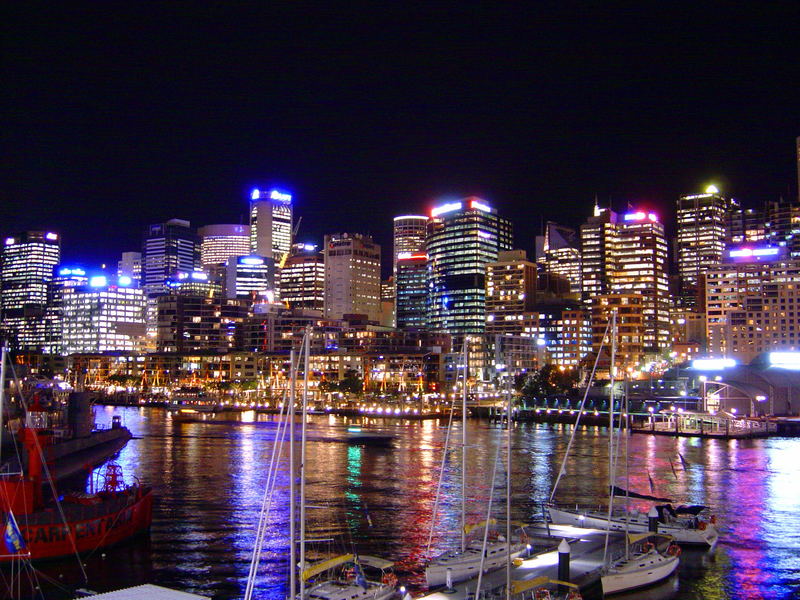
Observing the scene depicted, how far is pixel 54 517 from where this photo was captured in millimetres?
39062

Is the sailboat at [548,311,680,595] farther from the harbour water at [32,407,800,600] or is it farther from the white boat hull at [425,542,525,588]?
the white boat hull at [425,542,525,588]

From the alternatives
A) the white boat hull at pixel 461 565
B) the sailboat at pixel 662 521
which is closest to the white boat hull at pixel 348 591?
the white boat hull at pixel 461 565

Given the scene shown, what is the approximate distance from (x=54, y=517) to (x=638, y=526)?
29.7 metres

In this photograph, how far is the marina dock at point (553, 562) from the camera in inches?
1291

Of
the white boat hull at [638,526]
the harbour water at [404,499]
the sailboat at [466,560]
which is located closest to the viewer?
the sailboat at [466,560]

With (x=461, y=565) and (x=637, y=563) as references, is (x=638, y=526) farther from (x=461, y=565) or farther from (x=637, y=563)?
(x=461, y=565)

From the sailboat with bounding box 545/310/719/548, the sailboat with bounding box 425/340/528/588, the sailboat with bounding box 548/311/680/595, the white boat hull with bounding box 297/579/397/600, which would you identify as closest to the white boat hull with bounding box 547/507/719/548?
the sailboat with bounding box 545/310/719/548

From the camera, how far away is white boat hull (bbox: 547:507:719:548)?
147 feet

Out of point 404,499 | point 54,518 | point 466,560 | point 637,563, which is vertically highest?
point 54,518

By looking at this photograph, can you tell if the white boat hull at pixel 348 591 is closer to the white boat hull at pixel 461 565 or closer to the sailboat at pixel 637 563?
the white boat hull at pixel 461 565

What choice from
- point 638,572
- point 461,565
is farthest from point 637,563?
point 461,565

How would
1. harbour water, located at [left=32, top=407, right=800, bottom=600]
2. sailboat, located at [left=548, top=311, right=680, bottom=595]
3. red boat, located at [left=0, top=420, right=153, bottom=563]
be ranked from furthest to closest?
harbour water, located at [left=32, top=407, right=800, bottom=600]
red boat, located at [left=0, top=420, right=153, bottom=563]
sailboat, located at [left=548, top=311, right=680, bottom=595]

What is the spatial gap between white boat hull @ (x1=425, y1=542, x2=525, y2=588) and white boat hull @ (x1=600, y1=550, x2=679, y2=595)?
4.64m

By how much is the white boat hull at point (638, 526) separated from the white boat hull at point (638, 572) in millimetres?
4508
